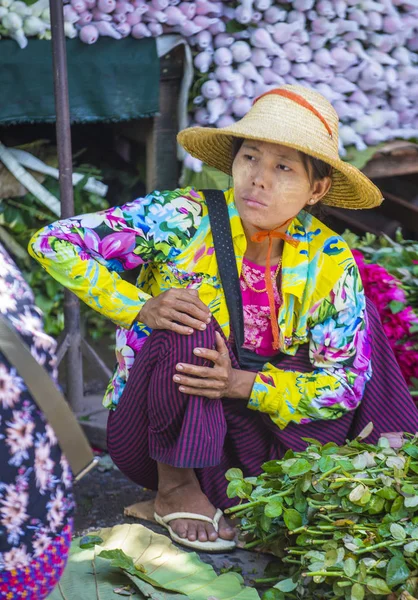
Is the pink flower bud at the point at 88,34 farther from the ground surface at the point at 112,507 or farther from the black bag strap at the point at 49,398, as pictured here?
the black bag strap at the point at 49,398

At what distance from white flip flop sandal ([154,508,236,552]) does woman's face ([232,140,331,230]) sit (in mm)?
758

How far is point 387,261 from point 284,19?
1.22m

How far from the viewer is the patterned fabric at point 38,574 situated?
1.23 metres

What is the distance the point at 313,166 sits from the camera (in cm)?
219

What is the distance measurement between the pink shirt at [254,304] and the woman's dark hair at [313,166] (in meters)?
0.27

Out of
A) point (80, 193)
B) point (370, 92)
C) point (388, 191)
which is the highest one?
point (370, 92)

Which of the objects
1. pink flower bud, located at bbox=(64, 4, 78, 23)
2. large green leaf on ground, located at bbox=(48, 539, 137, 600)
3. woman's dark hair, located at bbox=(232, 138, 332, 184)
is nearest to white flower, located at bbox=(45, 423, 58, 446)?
large green leaf on ground, located at bbox=(48, 539, 137, 600)

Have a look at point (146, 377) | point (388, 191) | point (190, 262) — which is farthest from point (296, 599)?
point (388, 191)

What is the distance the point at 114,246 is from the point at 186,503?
0.68 metres

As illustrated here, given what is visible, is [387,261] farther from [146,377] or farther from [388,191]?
[388,191]

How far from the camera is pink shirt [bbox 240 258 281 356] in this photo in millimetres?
2295

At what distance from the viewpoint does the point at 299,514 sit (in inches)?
74.3

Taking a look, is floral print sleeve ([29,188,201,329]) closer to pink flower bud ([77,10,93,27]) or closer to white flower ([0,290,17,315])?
white flower ([0,290,17,315])

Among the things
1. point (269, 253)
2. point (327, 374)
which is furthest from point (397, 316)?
point (269, 253)
